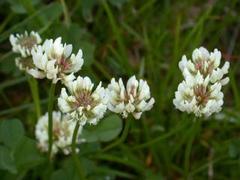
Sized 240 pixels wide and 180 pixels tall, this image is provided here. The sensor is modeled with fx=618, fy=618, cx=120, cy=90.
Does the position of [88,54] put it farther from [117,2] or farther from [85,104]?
[85,104]

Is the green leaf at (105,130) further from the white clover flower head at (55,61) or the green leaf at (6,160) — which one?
the white clover flower head at (55,61)

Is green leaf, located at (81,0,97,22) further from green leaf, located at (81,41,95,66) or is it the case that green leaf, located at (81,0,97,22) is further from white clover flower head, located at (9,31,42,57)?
white clover flower head, located at (9,31,42,57)

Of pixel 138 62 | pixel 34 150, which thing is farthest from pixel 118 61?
pixel 34 150

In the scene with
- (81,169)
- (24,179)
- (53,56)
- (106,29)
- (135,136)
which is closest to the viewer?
(53,56)

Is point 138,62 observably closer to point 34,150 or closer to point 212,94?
point 34,150

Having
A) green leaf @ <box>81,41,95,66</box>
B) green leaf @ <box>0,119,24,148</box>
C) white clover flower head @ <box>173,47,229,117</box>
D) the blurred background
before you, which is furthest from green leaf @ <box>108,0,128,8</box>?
white clover flower head @ <box>173,47,229,117</box>

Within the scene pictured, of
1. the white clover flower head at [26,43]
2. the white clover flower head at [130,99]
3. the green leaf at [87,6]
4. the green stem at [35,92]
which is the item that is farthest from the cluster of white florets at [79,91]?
the green leaf at [87,6]

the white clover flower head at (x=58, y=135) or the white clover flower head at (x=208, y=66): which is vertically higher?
the white clover flower head at (x=58, y=135)
